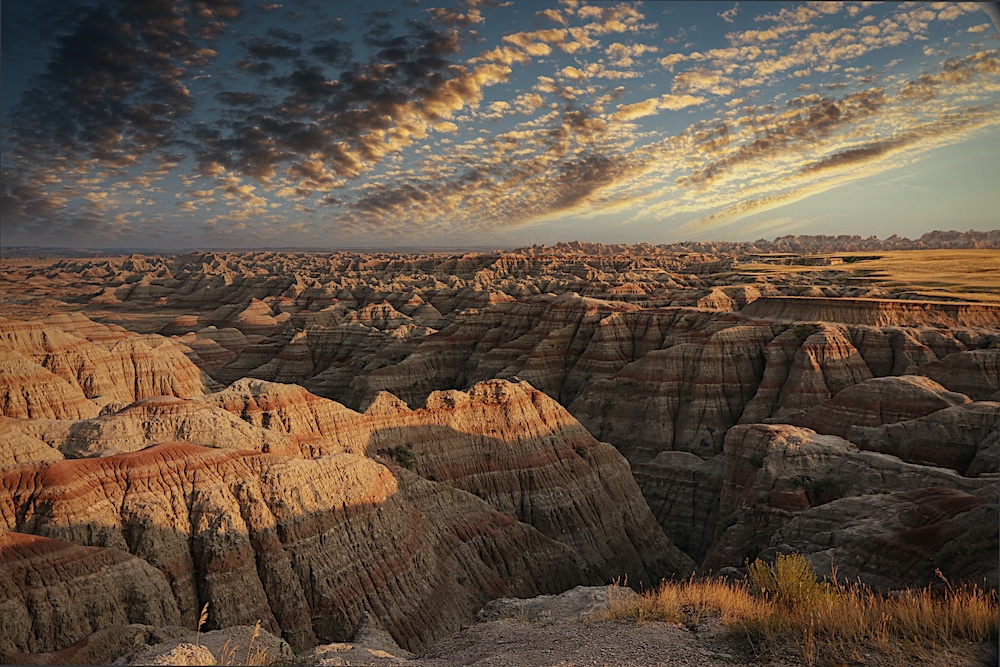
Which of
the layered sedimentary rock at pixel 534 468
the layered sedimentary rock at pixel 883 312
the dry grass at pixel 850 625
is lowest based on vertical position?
the layered sedimentary rock at pixel 534 468

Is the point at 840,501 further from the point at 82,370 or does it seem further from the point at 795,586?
the point at 82,370

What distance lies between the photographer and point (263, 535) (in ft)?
62.8

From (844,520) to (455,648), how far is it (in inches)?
721

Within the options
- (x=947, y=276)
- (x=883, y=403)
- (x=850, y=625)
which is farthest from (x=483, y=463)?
(x=947, y=276)

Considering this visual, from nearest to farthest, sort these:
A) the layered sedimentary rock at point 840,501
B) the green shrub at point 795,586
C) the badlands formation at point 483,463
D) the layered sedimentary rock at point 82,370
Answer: the green shrub at point 795,586 < the layered sedimentary rock at point 840,501 < the badlands formation at point 483,463 < the layered sedimentary rock at point 82,370

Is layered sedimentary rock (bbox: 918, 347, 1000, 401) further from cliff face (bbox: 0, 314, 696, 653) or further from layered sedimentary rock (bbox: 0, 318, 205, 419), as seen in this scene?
layered sedimentary rock (bbox: 0, 318, 205, 419)

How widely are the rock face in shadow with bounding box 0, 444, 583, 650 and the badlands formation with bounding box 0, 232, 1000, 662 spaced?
7cm

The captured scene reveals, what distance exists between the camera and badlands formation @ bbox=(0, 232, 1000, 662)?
1642 centimetres

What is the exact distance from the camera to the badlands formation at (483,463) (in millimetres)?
16422

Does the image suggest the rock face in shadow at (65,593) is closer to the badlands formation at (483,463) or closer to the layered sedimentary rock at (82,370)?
the badlands formation at (483,463)

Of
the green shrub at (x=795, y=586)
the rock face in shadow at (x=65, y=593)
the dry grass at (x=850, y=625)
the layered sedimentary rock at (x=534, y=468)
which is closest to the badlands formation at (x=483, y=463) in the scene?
the rock face in shadow at (x=65, y=593)

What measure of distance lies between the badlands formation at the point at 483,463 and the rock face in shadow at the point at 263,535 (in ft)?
0.24

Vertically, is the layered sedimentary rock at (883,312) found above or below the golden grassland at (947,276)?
below

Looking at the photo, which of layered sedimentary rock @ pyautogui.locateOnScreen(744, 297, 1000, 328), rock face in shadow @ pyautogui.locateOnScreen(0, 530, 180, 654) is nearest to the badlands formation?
rock face in shadow @ pyautogui.locateOnScreen(0, 530, 180, 654)
